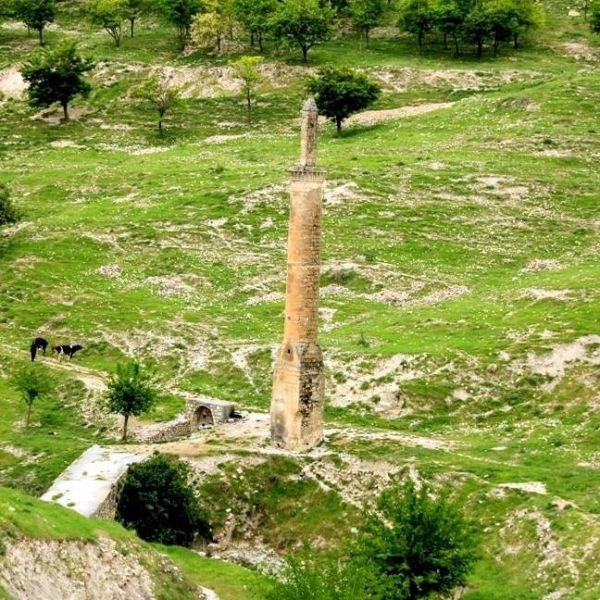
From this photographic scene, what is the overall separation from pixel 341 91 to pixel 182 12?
30.2m

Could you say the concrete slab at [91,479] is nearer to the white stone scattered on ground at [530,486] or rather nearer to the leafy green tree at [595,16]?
the white stone scattered on ground at [530,486]

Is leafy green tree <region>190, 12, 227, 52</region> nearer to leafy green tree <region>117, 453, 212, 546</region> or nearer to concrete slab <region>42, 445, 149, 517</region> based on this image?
concrete slab <region>42, 445, 149, 517</region>

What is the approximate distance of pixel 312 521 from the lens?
155 ft

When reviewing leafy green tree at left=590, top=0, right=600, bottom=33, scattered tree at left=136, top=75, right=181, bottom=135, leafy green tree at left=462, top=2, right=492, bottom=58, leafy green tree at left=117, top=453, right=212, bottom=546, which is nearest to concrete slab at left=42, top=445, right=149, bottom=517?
leafy green tree at left=117, top=453, right=212, bottom=546

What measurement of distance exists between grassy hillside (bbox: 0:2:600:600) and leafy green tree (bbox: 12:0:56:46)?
6.09 metres

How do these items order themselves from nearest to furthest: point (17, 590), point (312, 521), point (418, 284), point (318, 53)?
point (17, 590) < point (312, 521) < point (418, 284) < point (318, 53)

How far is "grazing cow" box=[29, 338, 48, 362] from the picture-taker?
6169 centimetres

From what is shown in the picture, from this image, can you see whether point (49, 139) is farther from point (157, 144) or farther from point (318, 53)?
point (318, 53)

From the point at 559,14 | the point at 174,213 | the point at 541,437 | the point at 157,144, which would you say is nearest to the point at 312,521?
the point at 541,437

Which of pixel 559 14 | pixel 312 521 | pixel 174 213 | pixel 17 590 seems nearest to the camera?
pixel 17 590

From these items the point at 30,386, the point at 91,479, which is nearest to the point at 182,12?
the point at 30,386

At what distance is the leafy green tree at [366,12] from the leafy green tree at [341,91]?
22.2 metres

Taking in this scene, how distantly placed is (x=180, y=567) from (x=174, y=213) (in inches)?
1697

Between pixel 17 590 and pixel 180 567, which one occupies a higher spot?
pixel 17 590
